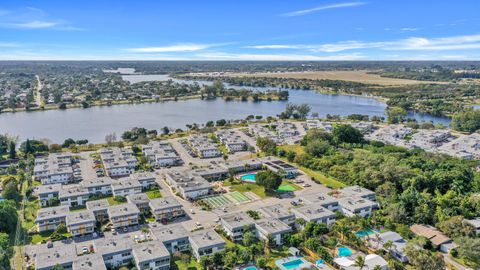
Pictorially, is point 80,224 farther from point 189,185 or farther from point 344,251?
point 344,251

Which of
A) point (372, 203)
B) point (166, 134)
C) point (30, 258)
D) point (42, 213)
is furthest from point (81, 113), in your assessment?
point (372, 203)

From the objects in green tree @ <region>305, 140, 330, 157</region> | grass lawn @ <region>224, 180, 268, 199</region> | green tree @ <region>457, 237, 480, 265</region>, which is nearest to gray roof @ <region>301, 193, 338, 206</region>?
grass lawn @ <region>224, 180, 268, 199</region>

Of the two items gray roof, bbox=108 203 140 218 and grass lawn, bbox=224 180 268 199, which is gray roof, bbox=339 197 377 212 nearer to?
grass lawn, bbox=224 180 268 199

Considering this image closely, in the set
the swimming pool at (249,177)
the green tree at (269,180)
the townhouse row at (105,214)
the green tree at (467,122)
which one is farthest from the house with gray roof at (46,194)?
the green tree at (467,122)

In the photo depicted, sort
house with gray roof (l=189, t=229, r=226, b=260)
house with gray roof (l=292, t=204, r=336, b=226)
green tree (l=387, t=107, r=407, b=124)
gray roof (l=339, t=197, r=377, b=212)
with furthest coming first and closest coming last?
1. green tree (l=387, t=107, r=407, b=124)
2. gray roof (l=339, t=197, r=377, b=212)
3. house with gray roof (l=292, t=204, r=336, b=226)
4. house with gray roof (l=189, t=229, r=226, b=260)

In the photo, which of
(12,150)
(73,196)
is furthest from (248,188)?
(12,150)

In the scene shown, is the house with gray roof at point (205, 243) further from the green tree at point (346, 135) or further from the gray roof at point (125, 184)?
the green tree at point (346, 135)

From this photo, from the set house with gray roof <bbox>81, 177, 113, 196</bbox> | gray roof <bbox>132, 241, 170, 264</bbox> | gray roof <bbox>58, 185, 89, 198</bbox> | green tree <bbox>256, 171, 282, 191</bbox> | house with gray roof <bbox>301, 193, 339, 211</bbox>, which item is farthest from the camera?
green tree <bbox>256, 171, 282, 191</bbox>
